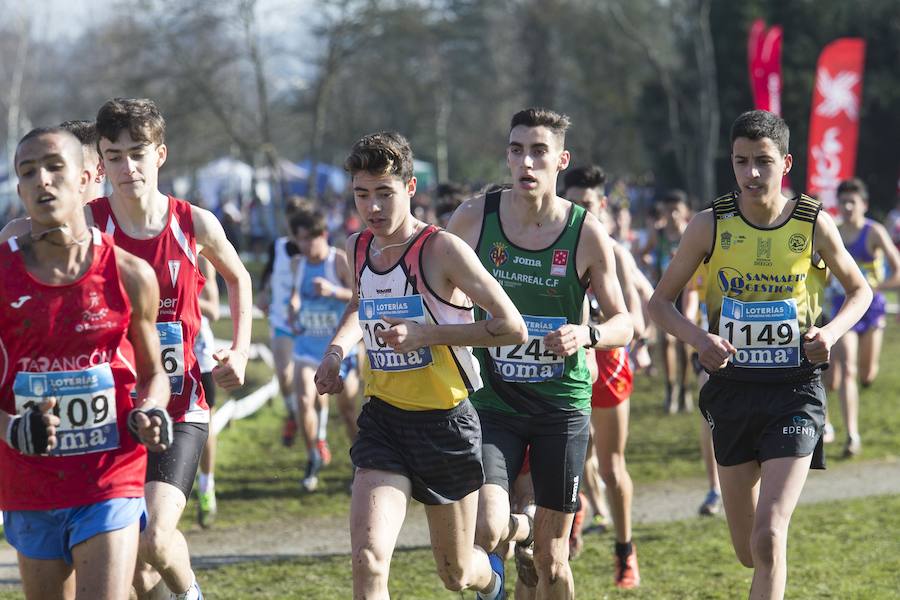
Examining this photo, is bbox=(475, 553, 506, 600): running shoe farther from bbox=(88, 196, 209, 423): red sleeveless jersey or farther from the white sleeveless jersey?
the white sleeveless jersey

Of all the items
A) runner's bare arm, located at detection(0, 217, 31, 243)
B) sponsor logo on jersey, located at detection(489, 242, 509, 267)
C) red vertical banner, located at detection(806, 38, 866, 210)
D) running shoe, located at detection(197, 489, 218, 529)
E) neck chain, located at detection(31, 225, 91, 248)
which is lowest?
running shoe, located at detection(197, 489, 218, 529)

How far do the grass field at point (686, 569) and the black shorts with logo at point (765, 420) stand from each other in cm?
141

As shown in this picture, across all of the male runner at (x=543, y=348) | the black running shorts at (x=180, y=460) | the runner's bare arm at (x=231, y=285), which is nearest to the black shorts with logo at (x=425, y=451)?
the male runner at (x=543, y=348)

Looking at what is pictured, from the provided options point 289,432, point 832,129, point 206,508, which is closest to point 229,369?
point 206,508

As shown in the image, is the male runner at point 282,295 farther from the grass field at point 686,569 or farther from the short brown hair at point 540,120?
the short brown hair at point 540,120

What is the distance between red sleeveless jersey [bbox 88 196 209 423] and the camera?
4867 millimetres

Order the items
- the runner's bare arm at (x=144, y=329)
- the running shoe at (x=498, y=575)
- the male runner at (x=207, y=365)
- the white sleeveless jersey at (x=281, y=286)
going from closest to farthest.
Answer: the runner's bare arm at (x=144, y=329)
the running shoe at (x=498, y=575)
the male runner at (x=207, y=365)
the white sleeveless jersey at (x=281, y=286)

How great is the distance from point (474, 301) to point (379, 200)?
1.81 ft

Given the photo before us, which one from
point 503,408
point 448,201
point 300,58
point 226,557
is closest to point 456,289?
point 503,408

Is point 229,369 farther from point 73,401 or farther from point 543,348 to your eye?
point 543,348

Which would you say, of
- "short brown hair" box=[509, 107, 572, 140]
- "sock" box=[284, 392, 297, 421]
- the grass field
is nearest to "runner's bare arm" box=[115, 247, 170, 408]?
"short brown hair" box=[509, 107, 572, 140]

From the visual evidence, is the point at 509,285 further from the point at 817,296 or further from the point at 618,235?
the point at 618,235

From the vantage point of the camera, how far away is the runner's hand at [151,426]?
367 centimetres

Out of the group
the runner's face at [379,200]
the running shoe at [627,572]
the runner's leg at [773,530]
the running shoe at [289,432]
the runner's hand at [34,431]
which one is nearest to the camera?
the runner's hand at [34,431]
